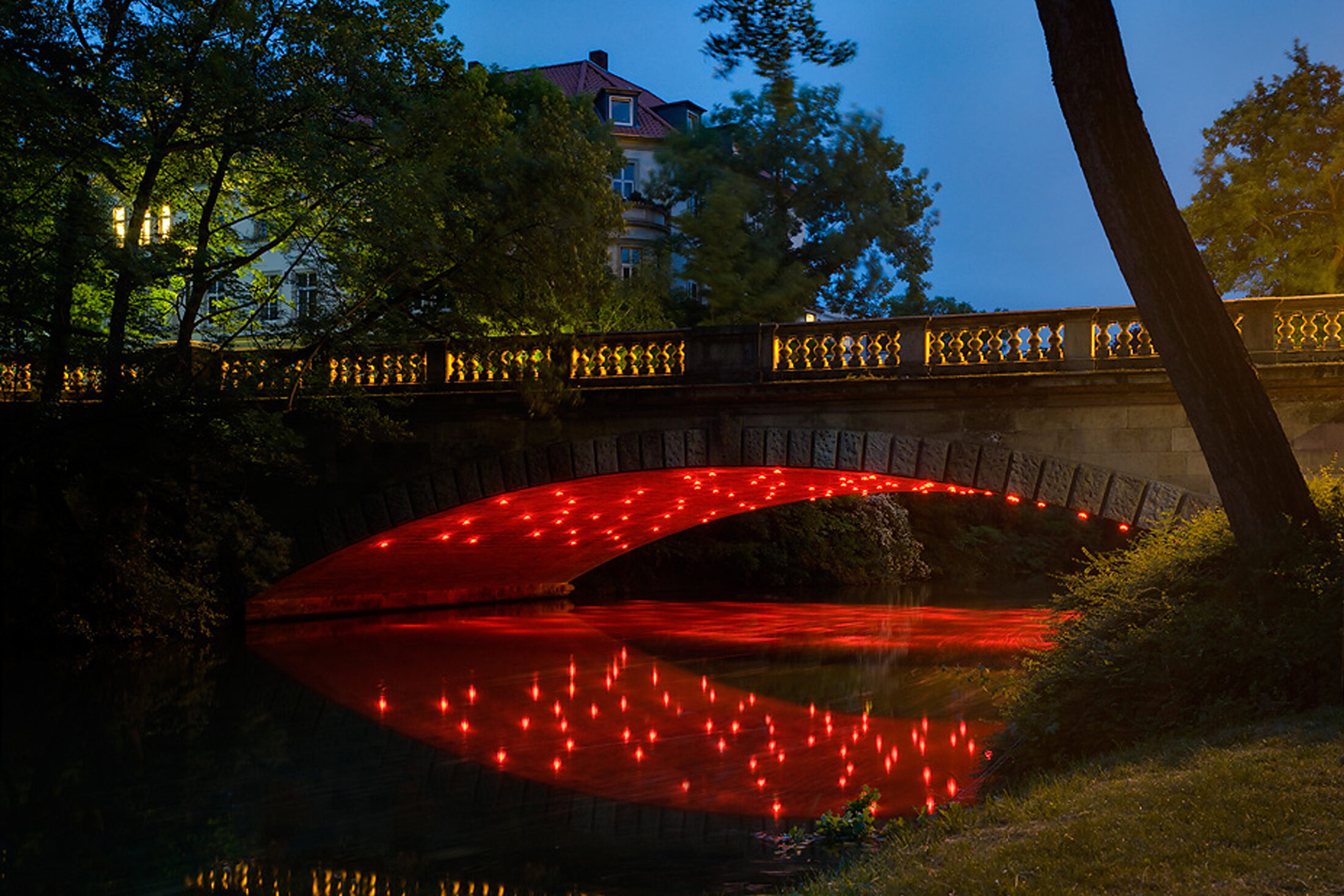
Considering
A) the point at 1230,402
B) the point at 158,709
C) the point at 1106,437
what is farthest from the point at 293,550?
the point at 1230,402

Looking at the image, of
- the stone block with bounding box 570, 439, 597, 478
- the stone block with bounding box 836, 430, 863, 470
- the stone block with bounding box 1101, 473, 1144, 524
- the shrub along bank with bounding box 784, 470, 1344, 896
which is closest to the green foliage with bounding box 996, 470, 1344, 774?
the shrub along bank with bounding box 784, 470, 1344, 896

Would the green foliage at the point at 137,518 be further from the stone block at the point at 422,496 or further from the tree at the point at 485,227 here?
the tree at the point at 485,227

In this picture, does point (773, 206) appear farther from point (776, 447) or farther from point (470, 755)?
point (470, 755)

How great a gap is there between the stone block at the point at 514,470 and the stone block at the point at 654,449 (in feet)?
6.27

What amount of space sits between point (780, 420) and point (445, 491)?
208 inches

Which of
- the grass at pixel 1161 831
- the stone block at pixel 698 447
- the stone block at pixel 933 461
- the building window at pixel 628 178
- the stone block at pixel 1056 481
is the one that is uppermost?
the building window at pixel 628 178

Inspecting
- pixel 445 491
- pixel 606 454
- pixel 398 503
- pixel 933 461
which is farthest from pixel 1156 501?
pixel 398 503

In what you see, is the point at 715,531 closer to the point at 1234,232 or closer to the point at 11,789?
the point at 1234,232

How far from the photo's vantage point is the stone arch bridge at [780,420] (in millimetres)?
14344

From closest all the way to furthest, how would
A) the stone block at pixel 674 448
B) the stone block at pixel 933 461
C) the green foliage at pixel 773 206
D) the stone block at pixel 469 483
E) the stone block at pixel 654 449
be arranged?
1. the stone block at pixel 933 461
2. the stone block at pixel 674 448
3. the stone block at pixel 654 449
4. the stone block at pixel 469 483
5. the green foliage at pixel 773 206

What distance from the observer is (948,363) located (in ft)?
51.0

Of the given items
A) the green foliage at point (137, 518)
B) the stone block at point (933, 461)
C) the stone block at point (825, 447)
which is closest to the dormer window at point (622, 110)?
the green foliage at point (137, 518)

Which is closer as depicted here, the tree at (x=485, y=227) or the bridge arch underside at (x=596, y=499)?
→ the bridge arch underside at (x=596, y=499)

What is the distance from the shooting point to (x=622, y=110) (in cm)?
4409
